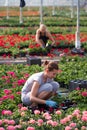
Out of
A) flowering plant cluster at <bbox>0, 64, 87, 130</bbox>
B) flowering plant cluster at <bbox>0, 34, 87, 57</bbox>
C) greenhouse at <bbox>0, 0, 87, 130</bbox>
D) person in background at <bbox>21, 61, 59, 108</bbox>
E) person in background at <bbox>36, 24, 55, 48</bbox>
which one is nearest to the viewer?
flowering plant cluster at <bbox>0, 64, 87, 130</bbox>

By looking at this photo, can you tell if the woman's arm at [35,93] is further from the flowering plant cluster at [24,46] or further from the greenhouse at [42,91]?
the flowering plant cluster at [24,46]

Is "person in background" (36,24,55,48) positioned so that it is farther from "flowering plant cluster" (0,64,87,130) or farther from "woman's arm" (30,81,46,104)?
"woman's arm" (30,81,46,104)

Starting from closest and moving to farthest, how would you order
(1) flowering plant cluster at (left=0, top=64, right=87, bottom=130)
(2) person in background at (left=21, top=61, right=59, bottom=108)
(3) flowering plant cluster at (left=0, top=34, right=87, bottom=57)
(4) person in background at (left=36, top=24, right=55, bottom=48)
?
1. (1) flowering plant cluster at (left=0, top=64, right=87, bottom=130)
2. (2) person in background at (left=21, top=61, right=59, bottom=108)
3. (4) person in background at (left=36, top=24, right=55, bottom=48)
4. (3) flowering plant cluster at (left=0, top=34, right=87, bottom=57)

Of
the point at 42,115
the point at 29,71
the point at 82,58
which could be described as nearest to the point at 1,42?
the point at 82,58

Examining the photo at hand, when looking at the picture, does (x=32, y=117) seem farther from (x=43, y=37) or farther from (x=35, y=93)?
(x=43, y=37)

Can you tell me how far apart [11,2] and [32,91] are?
1694 inches

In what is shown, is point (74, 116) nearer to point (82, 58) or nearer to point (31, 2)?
point (82, 58)

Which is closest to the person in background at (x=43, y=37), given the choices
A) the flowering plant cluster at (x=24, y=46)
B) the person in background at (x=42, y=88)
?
the flowering plant cluster at (x=24, y=46)

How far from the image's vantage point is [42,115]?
7.40 m

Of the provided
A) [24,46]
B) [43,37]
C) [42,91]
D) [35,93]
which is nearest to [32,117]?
[35,93]

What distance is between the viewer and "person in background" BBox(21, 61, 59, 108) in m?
7.96

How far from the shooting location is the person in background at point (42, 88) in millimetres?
7957

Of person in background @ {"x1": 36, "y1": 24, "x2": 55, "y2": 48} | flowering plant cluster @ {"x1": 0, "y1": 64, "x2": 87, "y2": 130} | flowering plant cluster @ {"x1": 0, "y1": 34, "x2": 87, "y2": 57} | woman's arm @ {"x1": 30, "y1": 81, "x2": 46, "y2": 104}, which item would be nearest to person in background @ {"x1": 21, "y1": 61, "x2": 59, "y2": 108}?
woman's arm @ {"x1": 30, "y1": 81, "x2": 46, "y2": 104}

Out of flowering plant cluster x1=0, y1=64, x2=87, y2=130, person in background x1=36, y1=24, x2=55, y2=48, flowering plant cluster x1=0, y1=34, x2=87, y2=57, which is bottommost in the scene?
flowering plant cluster x1=0, y1=34, x2=87, y2=57
